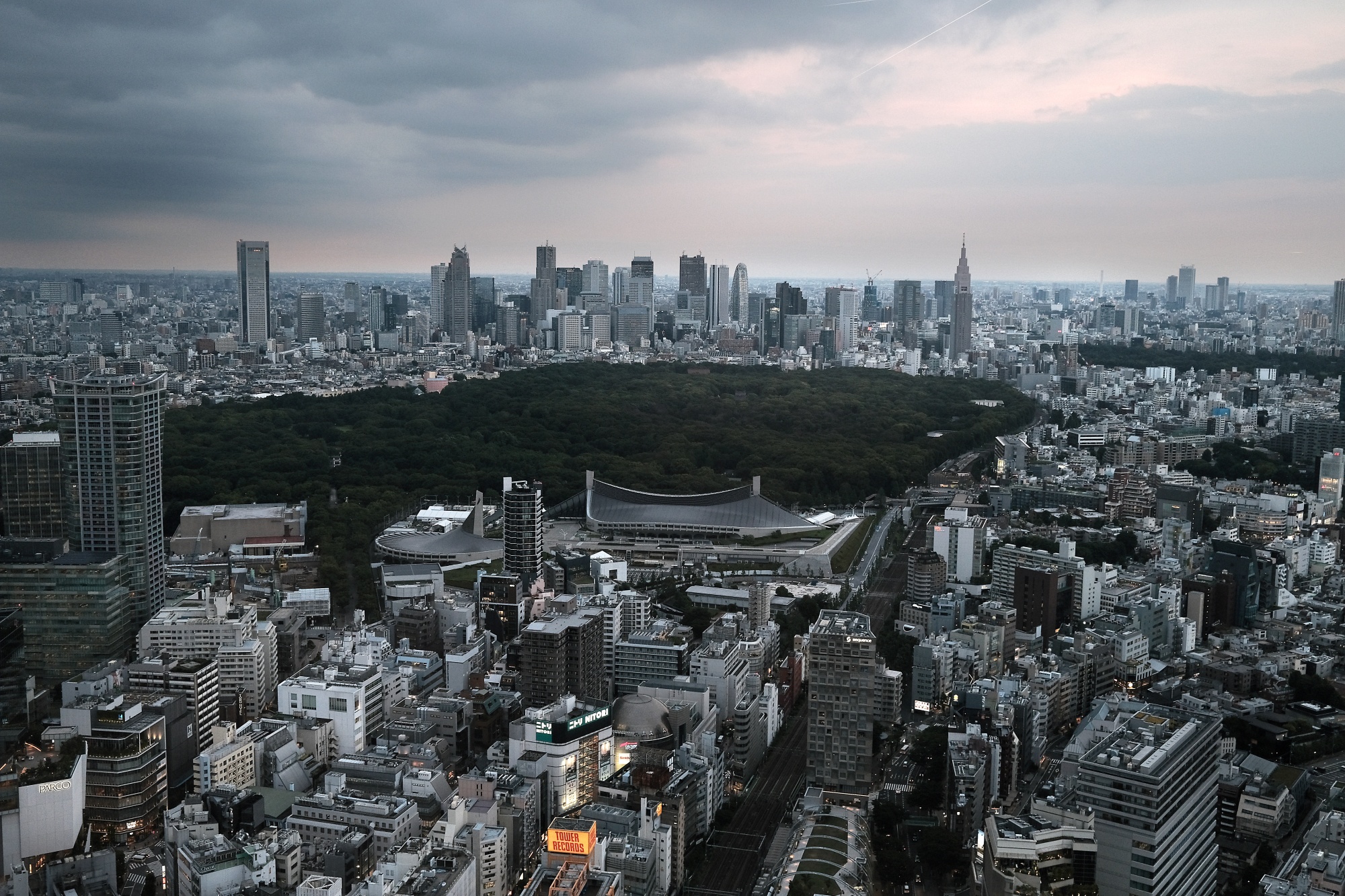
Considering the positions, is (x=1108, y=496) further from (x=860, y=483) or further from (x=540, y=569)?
(x=540, y=569)

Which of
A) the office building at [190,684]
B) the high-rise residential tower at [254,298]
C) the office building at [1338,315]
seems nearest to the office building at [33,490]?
the office building at [190,684]

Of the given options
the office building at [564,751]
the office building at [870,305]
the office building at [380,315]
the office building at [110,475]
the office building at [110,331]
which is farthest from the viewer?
the office building at [870,305]

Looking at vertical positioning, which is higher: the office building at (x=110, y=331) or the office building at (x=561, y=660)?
the office building at (x=110, y=331)

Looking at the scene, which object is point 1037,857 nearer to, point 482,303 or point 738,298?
point 482,303

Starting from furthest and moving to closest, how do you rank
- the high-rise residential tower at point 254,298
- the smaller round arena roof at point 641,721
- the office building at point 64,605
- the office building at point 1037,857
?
the high-rise residential tower at point 254,298, the office building at point 64,605, the smaller round arena roof at point 641,721, the office building at point 1037,857

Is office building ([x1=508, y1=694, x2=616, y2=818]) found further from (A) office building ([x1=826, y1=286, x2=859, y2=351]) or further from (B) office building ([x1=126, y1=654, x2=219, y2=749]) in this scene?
(A) office building ([x1=826, y1=286, x2=859, y2=351])

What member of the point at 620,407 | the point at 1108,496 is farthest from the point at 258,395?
the point at 1108,496

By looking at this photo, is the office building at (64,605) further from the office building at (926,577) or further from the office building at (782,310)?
the office building at (782,310)
